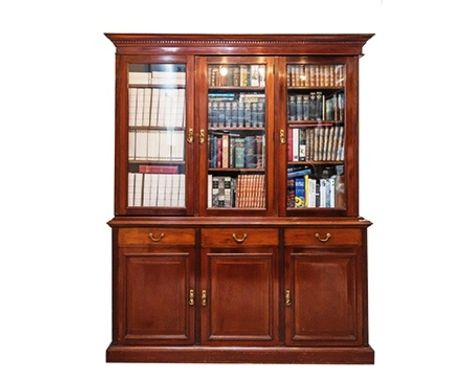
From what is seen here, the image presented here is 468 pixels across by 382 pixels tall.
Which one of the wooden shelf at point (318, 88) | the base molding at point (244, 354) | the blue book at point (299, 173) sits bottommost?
the base molding at point (244, 354)

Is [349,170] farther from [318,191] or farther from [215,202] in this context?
[215,202]

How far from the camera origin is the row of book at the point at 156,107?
339 centimetres

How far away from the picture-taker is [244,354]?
3.21 m

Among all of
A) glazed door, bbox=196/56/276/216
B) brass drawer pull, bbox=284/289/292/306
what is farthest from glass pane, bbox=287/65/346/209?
brass drawer pull, bbox=284/289/292/306

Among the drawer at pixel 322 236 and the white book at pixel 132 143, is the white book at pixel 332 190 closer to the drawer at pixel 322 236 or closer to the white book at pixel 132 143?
the drawer at pixel 322 236

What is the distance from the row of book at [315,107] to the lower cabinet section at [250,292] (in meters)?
0.87

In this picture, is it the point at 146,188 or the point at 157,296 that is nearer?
the point at 157,296

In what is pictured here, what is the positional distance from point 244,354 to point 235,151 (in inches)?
60.5

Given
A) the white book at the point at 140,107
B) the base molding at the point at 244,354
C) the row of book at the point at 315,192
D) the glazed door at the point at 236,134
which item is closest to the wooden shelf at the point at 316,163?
the row of book at the point at 315,192

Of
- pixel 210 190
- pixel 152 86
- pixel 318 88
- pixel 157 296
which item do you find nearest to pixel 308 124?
pixel 318 88

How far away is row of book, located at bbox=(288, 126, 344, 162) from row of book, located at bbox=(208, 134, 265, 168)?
0.81 feet

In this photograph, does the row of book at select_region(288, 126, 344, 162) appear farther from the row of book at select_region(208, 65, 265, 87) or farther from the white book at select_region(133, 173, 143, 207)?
the white book at select_region(133, 173, 143, 207)

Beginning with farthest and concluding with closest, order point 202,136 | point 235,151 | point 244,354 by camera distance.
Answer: point 235,151, point 202,136, point 244,354

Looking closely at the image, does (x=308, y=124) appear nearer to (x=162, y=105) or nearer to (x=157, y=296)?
(x=162, y=105)
